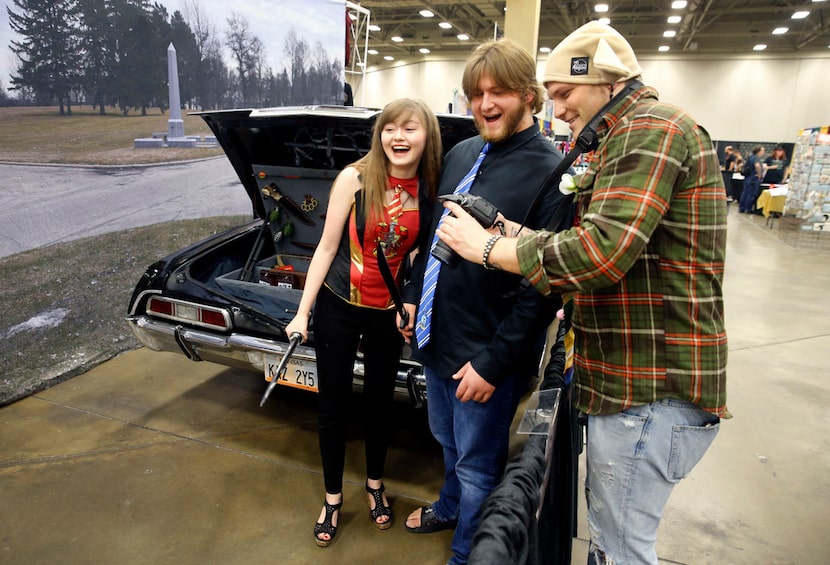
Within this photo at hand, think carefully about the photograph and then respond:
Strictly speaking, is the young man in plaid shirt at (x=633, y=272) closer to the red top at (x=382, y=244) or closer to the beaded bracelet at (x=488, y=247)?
the beaded bracelet at (x=488, y=247)

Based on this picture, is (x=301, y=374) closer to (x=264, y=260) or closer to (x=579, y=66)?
(x=264, y=260)

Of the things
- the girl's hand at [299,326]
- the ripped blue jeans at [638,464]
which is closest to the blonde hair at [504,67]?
the ripped blue jeans at [638,464]

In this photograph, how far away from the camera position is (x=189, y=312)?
8.64 feet

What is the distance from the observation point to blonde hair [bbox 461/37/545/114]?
129cm

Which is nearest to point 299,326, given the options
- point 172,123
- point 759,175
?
point 172,123

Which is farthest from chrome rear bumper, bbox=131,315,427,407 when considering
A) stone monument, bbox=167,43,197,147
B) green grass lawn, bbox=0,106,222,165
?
stone monument, bbox=167,43,197,147

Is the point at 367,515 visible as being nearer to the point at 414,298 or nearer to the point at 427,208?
the point at 414,298

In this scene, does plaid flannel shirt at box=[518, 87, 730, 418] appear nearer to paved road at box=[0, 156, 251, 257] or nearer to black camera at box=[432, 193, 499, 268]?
black camera at box=[432, 193, 499, 268]

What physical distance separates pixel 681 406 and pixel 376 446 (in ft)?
4.31

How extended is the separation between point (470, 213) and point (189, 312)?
6.35 ft

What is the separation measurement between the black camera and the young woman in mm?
575

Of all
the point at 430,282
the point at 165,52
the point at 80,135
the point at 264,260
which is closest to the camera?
the point at 430,282

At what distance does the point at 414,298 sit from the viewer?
1.71m

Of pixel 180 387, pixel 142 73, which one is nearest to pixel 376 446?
pixel 180 387
